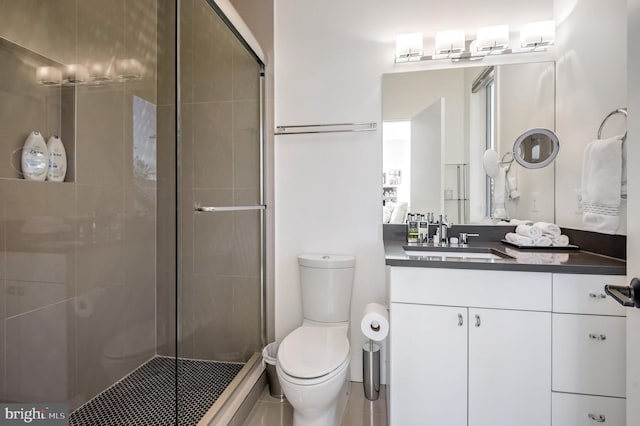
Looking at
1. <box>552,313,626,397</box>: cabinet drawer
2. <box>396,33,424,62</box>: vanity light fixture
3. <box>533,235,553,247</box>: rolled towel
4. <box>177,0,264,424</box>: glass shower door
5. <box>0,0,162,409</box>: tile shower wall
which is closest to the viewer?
<box>552,313,626,397</box>: cabinet drawer

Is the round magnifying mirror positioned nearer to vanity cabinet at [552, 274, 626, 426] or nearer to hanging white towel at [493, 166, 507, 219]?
hanging white towel at [493, 166, 507, 219]

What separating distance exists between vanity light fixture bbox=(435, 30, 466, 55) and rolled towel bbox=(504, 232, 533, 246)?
3.73ft

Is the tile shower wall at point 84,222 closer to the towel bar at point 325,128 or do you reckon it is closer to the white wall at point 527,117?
the towel bar at point 325,128

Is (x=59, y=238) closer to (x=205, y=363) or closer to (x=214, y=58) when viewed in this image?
(x=205, y=363)

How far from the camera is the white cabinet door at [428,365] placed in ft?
4.40

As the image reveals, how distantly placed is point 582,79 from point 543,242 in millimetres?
868

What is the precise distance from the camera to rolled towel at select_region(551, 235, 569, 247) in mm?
1678

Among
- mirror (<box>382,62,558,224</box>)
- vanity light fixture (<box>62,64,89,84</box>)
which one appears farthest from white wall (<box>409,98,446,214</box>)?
vanity light fixture (<box>62,64,89,84</box>)

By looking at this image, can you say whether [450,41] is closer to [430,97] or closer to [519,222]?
[430,97]

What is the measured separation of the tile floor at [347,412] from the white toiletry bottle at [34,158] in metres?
1.62

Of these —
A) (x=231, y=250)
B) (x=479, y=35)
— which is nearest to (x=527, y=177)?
(x=479, y=35)

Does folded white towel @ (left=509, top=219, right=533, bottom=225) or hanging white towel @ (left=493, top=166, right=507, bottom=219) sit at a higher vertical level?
hanging white towel @ (left=493, top=166, right=507, bottom=219)

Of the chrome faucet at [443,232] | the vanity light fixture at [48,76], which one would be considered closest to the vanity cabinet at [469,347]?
the chrome faucet at [443,232]

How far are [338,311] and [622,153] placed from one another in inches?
60.5
